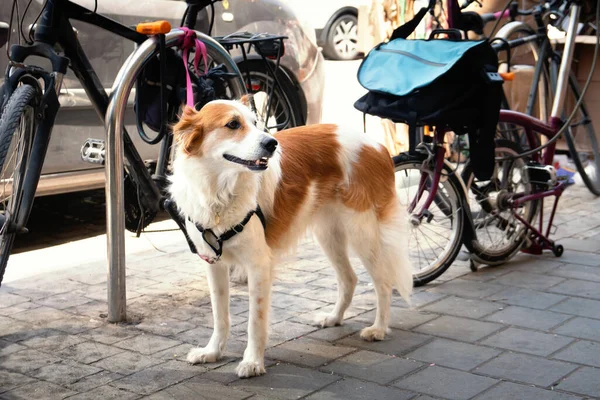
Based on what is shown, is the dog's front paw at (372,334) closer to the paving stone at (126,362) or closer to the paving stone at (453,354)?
the paving stone at (453,354)

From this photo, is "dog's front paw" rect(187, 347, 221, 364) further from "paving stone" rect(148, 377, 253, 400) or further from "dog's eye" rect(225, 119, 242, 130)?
"dog's eye" rect(225, 119, 242, 130)

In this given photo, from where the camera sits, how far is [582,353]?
3932 mm

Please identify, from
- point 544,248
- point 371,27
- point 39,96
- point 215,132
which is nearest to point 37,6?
point 39,96

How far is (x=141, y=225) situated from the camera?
15.3 feet

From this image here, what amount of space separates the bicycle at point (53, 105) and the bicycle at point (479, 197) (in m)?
1.30

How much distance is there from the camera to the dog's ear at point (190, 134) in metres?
3.51

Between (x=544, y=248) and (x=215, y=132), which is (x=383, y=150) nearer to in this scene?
(x=215, y=132)

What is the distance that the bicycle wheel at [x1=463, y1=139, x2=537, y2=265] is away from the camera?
18.0ft

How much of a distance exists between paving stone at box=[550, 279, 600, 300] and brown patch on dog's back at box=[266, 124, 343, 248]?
1.70m

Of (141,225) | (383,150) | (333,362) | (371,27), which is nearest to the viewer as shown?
(333,362)

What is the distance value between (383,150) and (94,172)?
250cm

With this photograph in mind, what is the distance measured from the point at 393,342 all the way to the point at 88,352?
4.81 feet

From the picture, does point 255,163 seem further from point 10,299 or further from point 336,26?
point 336,26

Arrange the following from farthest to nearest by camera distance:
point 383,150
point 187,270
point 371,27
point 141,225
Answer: point 371,27
point 187,270
point 141,225
point 383,150
